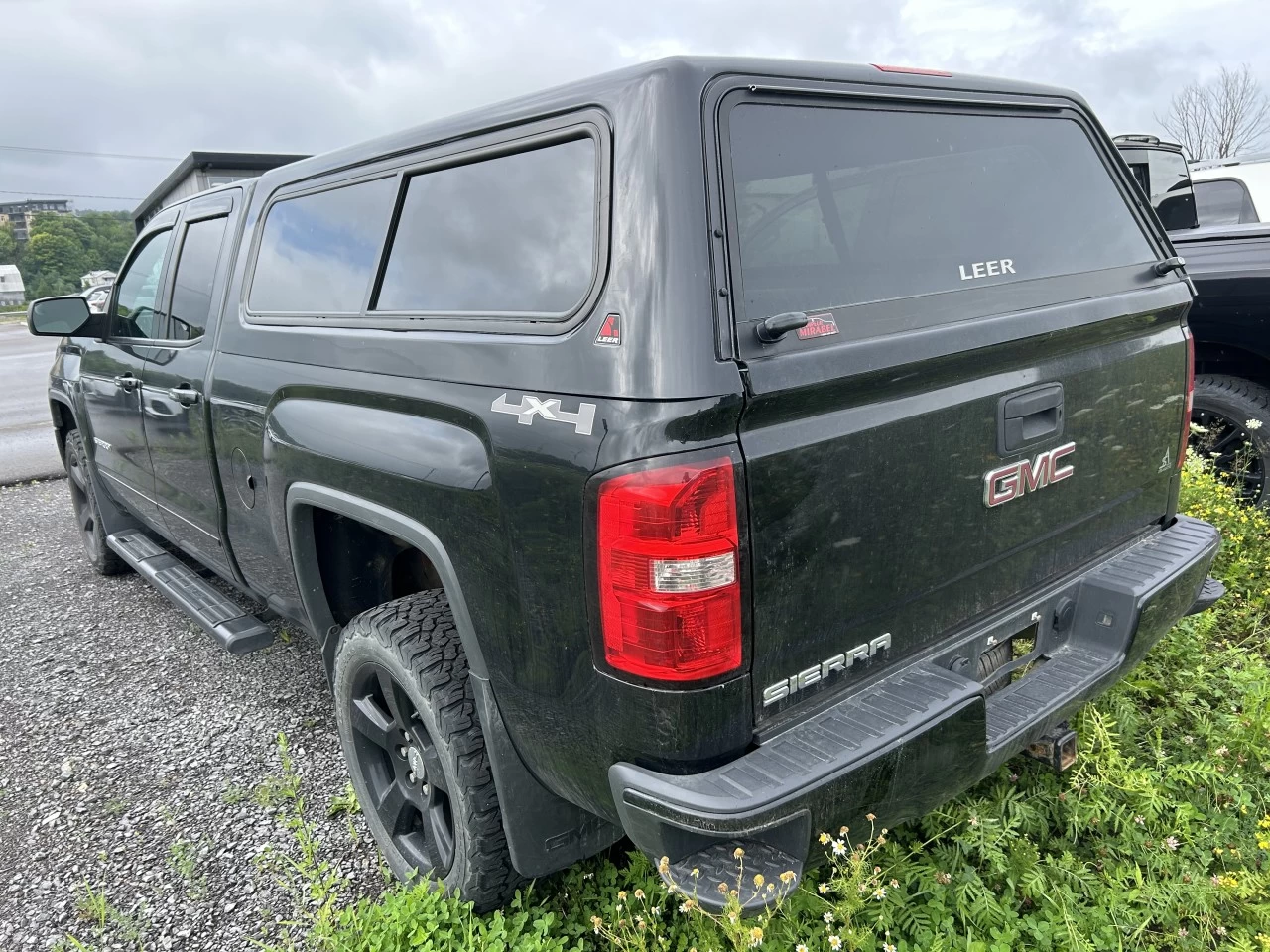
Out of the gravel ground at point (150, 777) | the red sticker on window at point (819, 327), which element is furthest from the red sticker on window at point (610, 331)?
the gravel ground at point (150, 777)

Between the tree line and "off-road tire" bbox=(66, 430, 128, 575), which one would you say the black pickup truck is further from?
the tree line

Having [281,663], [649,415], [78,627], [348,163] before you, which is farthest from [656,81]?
[78,627]

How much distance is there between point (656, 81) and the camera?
1662 mm

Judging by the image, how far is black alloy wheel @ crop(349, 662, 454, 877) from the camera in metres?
2.35

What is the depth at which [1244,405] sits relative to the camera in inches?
160

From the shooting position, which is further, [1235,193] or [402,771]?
[1235,193]

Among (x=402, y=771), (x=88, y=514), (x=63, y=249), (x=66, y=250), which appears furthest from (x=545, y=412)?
(x=63, y=249)

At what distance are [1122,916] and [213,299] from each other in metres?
3.45

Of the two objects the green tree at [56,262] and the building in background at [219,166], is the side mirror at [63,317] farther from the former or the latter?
the green tree at [56,262]

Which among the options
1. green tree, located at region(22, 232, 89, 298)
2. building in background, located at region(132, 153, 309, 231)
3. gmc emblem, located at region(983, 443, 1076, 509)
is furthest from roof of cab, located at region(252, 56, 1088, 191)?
green tree, located at region(22, 232, 89, 298)

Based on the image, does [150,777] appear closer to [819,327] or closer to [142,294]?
[142,294]

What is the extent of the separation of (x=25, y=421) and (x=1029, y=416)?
12.3 metres

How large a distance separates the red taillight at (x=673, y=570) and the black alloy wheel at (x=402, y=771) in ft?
2.92

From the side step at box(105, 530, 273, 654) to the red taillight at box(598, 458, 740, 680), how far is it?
2.06m
